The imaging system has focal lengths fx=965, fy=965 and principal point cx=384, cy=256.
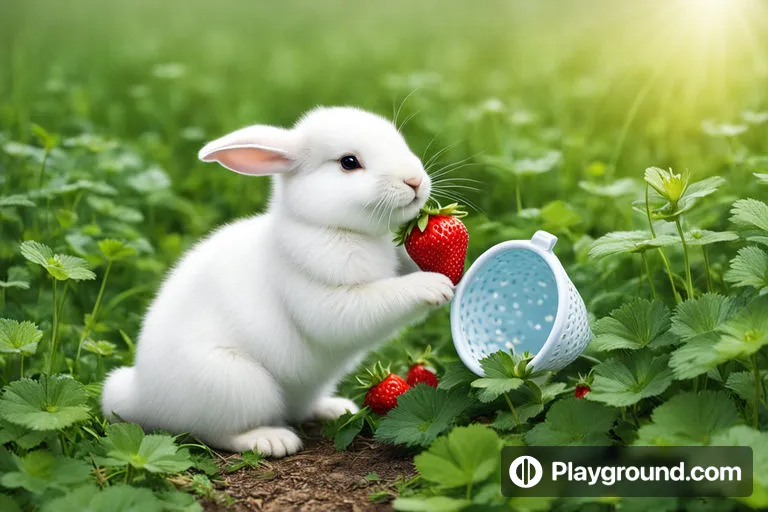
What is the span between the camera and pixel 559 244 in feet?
12.5

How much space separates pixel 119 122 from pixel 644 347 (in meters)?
4.26

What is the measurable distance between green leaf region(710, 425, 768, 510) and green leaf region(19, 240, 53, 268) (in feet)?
6.67

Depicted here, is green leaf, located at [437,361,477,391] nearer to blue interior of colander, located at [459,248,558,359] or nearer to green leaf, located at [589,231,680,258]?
blue interior of colander, located at [459,248,558,359]

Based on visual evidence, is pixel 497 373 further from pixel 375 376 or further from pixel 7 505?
pixel 7 505

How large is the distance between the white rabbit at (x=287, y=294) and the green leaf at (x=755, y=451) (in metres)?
0.93

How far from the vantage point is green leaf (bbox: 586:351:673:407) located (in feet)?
8.31

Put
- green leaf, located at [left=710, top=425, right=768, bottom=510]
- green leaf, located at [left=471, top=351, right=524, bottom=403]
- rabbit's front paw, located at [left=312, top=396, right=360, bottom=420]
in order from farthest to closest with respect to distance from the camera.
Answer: rabbit's front paw, located at [left=312, top=396, right=360, bottom=420], green leaf, located at [left=471, top=351, right=524, bottom=403], green leaf, located at [left=710, top=425, right=768, bottom=510]

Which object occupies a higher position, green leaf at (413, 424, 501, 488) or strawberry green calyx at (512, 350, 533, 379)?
strawberry green calyx at (512, 350, 533, 379)

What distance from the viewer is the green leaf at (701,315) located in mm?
2596

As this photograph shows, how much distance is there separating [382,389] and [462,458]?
0.75m

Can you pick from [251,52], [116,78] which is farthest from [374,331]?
[251,52]

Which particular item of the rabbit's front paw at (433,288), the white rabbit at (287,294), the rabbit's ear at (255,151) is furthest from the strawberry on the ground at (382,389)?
the rabbit's ear at (255,151)

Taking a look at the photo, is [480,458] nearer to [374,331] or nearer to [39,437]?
[374,331]

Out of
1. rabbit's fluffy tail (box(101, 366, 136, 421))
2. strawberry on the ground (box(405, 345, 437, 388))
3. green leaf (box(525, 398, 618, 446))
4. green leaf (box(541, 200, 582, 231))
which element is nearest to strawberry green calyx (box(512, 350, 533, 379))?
green leaf (box(525, 398, 618, 446))
